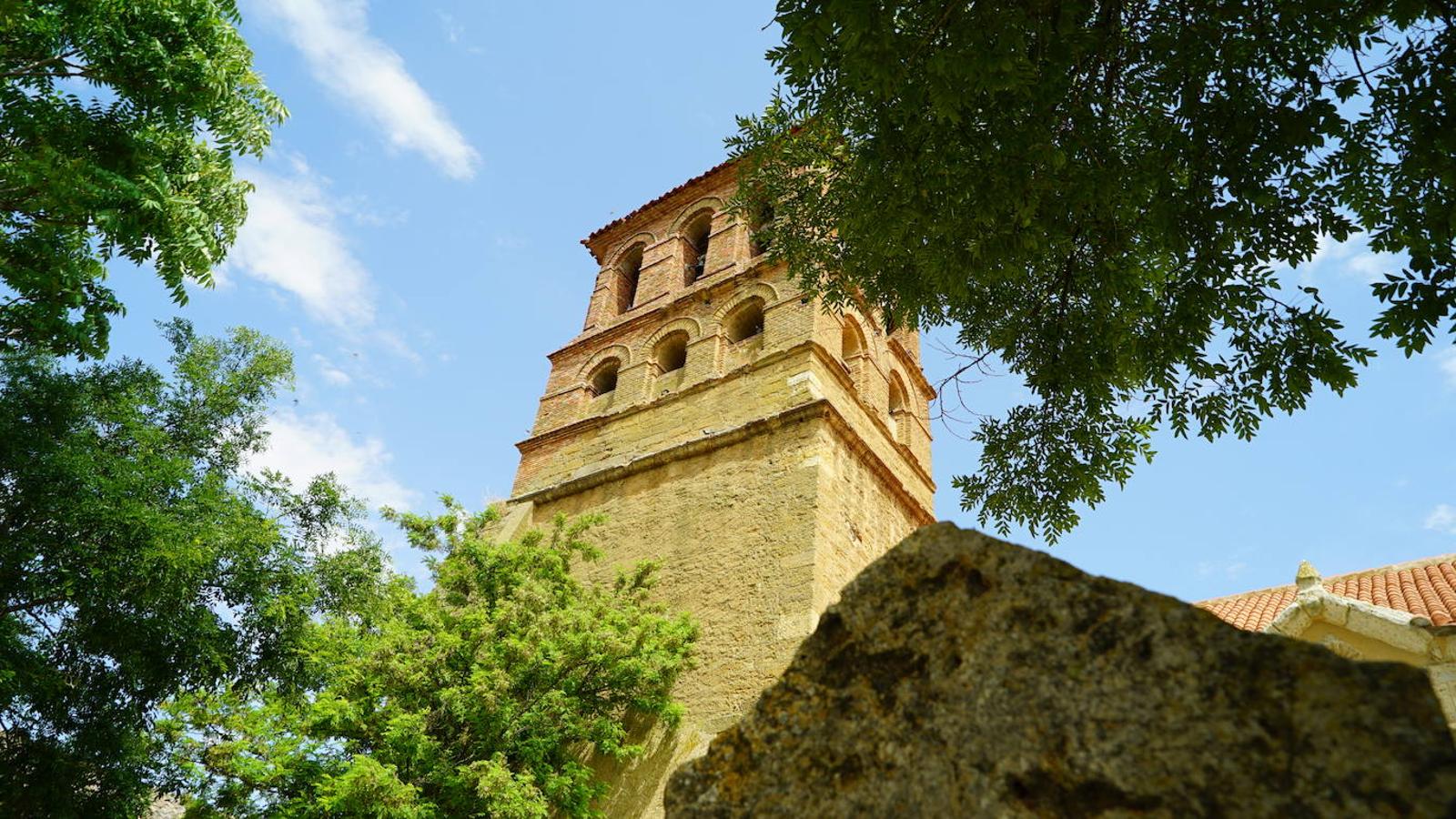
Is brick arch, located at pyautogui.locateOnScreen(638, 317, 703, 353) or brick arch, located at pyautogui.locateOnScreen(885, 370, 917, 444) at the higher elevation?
brick arch, located at pyautogui.locateOnScreen(638, 317, 703, 353)

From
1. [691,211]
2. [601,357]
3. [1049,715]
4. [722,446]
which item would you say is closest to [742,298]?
[601,357]

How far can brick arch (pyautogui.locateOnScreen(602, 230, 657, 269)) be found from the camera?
1619 cm

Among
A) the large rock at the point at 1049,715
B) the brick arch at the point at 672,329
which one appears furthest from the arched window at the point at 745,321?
the large rock at the point at 1049,715

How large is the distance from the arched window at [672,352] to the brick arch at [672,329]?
0.21 ft

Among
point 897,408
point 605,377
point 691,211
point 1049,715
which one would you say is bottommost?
point 1049,715

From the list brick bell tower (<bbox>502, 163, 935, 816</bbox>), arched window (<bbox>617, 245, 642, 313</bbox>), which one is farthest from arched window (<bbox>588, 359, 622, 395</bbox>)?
arched window (<bbox>617, 245, 642, 313</bbox>)

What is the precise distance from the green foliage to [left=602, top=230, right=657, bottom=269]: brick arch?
825 cm

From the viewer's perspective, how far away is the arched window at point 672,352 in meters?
13.5

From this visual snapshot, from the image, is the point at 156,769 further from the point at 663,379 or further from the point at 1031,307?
the point at 1031,307

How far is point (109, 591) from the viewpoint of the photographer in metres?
8.80

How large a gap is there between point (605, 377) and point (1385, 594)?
11.0m

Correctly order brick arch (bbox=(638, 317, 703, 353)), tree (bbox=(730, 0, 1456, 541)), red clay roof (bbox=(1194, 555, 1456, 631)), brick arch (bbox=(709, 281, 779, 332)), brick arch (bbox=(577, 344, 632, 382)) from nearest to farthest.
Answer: tree (bbox=(730, 0, 1456, 541))
red clay roof (bbox=(1194, 555, 1456, 631))
brick arch (bbox=(709, 281, 779, 332))
brick arch (bbox=(638, 317, 703, 353))
brick arch (bbox=(577, 344, 632, 382))

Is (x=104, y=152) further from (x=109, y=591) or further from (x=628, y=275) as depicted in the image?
(x=628, y=275)

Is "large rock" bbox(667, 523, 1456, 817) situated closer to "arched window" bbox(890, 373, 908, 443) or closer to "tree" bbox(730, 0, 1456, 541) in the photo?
"tree" bbox(730, 0, 1456, 541)
